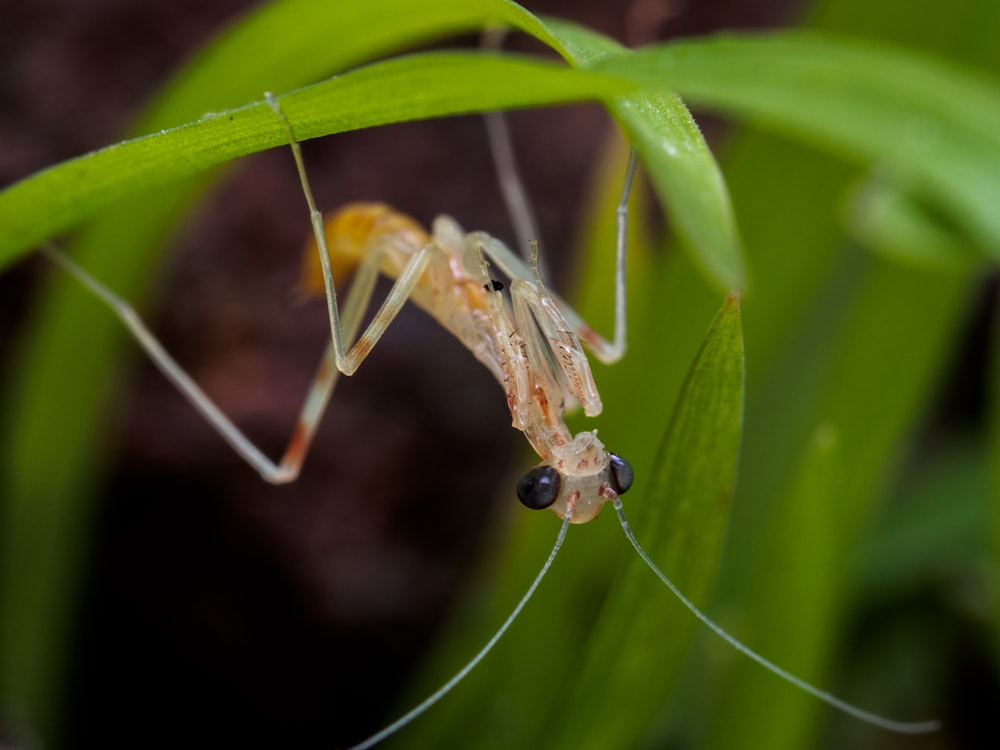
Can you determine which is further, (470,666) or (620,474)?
(620,474)

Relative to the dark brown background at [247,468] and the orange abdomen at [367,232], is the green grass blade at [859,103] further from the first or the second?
the dark brown background at [247,468]

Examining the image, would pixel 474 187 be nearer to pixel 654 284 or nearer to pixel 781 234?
pixel 654 284

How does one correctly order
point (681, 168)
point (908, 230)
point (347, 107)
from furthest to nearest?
1. point (908, 230)
2. point (347, 107)
3. point (681, 168)

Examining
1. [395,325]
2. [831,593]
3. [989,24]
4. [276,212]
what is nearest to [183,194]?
[276,212]

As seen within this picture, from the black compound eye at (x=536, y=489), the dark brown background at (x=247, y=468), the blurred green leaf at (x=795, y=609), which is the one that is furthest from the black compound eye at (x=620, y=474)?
the dark brown background at (x=247, y=468)

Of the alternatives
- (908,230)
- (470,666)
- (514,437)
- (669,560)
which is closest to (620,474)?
(669,560)

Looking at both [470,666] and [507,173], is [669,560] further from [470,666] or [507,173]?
[507,173]
